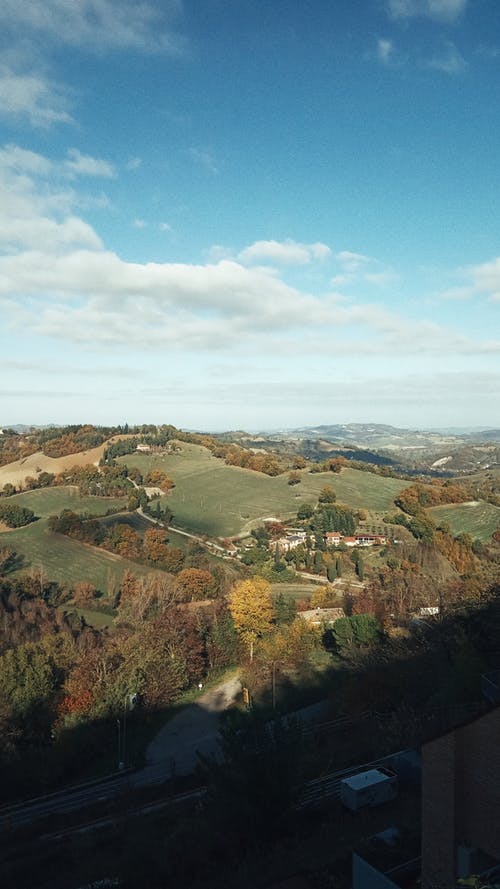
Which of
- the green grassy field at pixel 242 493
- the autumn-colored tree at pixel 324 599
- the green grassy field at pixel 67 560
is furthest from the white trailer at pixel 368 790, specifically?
the green grassy field at pixel 242 493

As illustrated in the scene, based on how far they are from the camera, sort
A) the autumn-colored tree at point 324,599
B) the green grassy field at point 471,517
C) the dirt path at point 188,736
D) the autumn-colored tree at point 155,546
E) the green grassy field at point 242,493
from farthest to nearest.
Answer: the green grassy field at point 242,493 < the green grassy field at point 471,517 < the autumn-colored tree at point 155,546 < the autumn-colored tree at point 324,599 < the dirt path at point 188,736

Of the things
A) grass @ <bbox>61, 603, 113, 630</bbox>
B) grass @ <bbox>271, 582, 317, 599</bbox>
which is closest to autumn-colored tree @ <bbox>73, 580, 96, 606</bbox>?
grass @ <bbox>61, 603, 113, 630</bbox>

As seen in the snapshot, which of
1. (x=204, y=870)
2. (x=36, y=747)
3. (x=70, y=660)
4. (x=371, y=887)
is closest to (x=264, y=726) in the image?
(x=204, y=870)

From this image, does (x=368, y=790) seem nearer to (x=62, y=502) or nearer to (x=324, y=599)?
(x=324, y=599)

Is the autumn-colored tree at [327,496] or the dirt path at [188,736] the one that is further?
the autumn-colored tree at [327,496]

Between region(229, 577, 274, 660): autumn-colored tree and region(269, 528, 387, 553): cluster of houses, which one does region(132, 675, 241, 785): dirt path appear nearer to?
region(229, 577, 274, 660): autumn-colored tree

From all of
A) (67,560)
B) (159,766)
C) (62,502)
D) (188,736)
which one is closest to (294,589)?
(67,560)

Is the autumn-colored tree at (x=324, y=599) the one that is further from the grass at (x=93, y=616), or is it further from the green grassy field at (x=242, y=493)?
the green grassy field at (x=242, y=493)

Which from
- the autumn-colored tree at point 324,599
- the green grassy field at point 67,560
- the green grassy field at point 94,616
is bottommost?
the green grassy field at point 94,616
